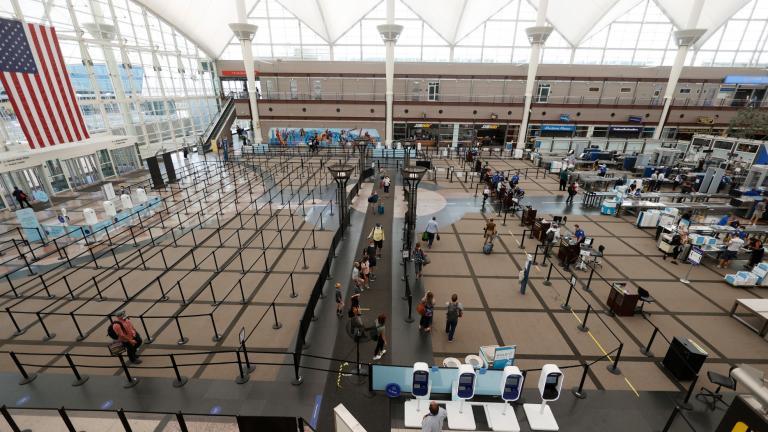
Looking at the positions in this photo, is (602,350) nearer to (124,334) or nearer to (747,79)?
(124,334)

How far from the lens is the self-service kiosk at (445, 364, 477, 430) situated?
6.50 meters

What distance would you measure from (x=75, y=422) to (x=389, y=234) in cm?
1167

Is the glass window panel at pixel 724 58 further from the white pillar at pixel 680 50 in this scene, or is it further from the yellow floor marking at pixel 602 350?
the yellow floor marking at pixel 602 350

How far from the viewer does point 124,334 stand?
24.5 feet

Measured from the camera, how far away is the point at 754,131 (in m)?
30.5

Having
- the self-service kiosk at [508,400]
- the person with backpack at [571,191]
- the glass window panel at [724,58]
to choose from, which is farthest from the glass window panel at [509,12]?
the self-service kiosk at [508,400]

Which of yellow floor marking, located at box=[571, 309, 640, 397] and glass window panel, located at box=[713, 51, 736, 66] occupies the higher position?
glass window panel, located at box=[713, 51, 736, 66]

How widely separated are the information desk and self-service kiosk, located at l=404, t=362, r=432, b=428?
7239mm

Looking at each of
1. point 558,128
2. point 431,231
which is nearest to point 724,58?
point 558,128

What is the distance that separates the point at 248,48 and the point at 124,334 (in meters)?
31.9

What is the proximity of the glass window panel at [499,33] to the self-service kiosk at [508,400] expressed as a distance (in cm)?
4208

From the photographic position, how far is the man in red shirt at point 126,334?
7.38 metres

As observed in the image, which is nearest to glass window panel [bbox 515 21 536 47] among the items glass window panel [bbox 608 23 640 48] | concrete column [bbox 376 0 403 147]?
glass window panel [bbox 608 23 640 48]

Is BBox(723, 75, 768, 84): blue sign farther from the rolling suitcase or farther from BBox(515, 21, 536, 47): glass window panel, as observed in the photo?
the rolling suitcase
